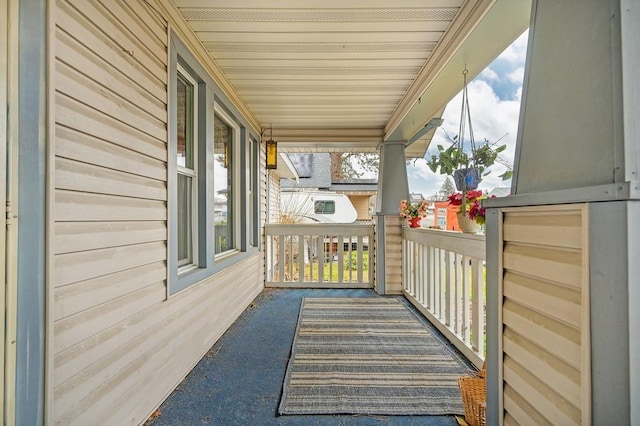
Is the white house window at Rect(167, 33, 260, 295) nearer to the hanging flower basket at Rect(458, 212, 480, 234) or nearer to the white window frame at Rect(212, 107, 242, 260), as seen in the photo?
the white window frame at Rect(212, 107, 242, 260)

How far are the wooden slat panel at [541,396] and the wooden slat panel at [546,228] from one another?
0.49 meters

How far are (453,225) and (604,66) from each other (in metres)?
2.18

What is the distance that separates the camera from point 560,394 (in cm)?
93

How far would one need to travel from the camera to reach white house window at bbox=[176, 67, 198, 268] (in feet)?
7.06

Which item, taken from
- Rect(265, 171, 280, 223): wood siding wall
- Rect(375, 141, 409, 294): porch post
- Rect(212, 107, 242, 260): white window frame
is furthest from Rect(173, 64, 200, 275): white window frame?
Rect(265, 171, 280, 223): wood siding wall

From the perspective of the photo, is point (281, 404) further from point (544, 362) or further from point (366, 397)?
point (544, 362)

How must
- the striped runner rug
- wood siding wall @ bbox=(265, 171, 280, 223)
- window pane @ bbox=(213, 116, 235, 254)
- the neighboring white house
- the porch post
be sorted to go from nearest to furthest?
the striped runner rug → window pane @ bbox=(213, 116, 235, 254) → the porch post → wood siding wall @ bbox=(265, 171, 280, 223) → the neighboring white house

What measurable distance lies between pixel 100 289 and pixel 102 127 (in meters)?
0.70

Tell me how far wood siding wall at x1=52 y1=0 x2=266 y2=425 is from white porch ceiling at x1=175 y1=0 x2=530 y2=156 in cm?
61

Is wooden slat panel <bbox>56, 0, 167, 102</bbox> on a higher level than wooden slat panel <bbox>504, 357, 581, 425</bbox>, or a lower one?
higher

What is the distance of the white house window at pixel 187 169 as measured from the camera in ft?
7.06

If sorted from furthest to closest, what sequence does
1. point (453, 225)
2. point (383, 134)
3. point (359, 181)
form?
point (359, 181), point (383, 134), point (453, 225)


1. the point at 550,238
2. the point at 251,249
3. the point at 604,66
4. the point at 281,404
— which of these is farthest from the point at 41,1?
the point at 251,249

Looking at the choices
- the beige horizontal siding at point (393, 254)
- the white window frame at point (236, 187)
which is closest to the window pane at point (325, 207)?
the beige horizontal siding at point (393, 254)
